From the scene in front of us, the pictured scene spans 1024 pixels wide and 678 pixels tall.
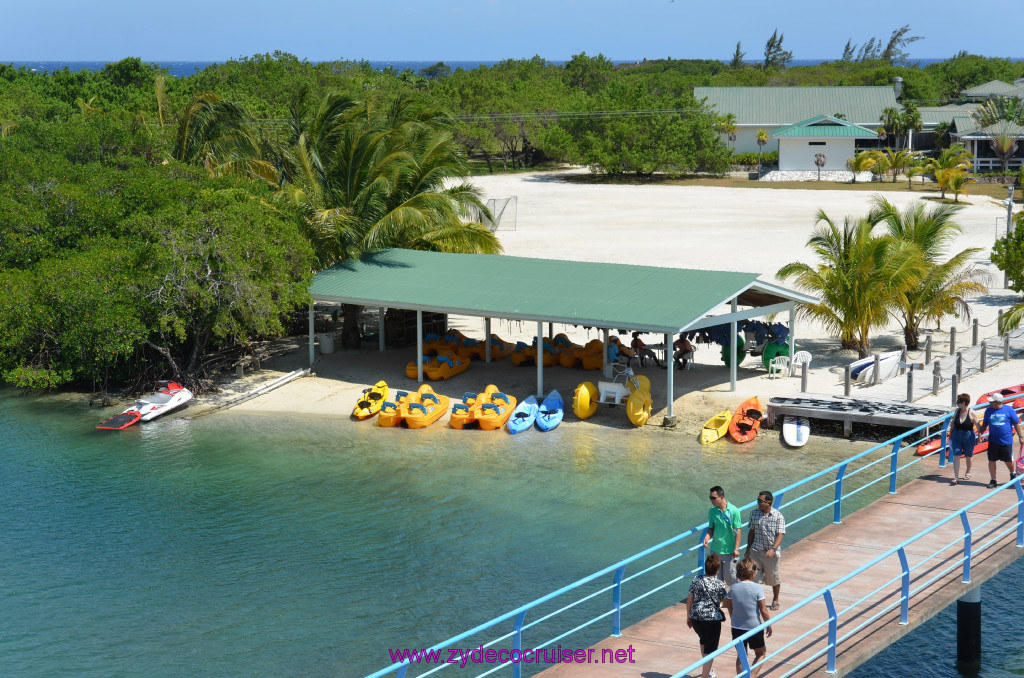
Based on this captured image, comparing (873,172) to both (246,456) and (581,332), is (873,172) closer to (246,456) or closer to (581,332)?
(581,332)

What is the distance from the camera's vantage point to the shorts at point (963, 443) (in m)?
16.2

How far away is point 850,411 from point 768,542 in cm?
1151

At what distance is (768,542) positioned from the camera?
41.3 feet

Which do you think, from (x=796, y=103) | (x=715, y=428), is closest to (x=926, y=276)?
(x=715, y=428)

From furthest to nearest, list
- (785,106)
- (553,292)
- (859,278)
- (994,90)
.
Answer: (994,90) → (785,106) → (859,278) → (553,292)

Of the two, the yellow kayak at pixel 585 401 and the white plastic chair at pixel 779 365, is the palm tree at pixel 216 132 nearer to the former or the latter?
the yellow kayak at pixel 585 401

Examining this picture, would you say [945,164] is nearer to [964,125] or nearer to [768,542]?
[964,125]

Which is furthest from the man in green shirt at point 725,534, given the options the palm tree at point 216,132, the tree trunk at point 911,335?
the palm tree at point 216,132

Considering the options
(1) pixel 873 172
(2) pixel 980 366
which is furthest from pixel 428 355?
(1) pixel 873 172

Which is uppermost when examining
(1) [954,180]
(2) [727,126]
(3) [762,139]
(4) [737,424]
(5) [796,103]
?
(5) [796,103]

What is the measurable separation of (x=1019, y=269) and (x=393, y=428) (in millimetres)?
18499

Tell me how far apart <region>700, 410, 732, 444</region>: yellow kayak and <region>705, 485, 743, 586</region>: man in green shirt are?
10773mm

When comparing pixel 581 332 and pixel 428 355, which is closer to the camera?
pixel 428 355

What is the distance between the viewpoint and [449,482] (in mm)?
21859
